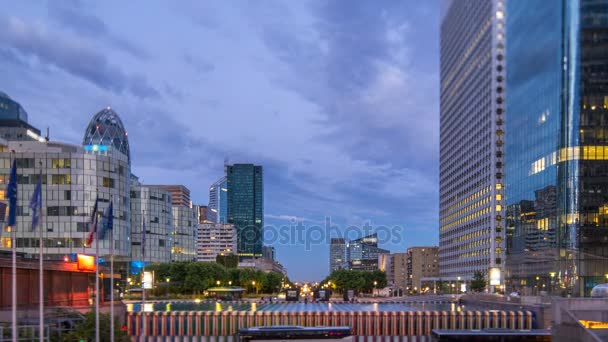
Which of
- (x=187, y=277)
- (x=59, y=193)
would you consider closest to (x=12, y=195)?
(x=59, y=193)

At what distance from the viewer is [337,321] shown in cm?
6050

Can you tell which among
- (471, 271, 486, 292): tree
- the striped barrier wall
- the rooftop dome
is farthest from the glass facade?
(471, 271, 486, 292): tree

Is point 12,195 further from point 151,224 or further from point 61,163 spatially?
point 151,224

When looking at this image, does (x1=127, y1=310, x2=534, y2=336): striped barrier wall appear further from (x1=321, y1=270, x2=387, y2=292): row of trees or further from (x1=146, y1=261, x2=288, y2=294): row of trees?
(x1=321, y1=270, x2=387, y2=292): row of trees

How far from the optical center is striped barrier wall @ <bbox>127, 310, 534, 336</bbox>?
59.7 meters

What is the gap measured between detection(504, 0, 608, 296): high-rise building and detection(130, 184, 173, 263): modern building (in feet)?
384

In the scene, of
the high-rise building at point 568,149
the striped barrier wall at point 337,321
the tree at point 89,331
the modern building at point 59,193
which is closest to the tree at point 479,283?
the high-rise building at point 568,149

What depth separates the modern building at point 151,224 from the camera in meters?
184

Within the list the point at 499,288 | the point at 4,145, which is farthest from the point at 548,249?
the point at 4,145

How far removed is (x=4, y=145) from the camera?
12412cm

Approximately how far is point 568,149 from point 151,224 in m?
132

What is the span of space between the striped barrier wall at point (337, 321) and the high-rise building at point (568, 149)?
63.4 metres

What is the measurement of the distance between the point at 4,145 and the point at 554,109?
121822 millimetres

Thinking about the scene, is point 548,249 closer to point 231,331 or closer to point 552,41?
point 552,41
